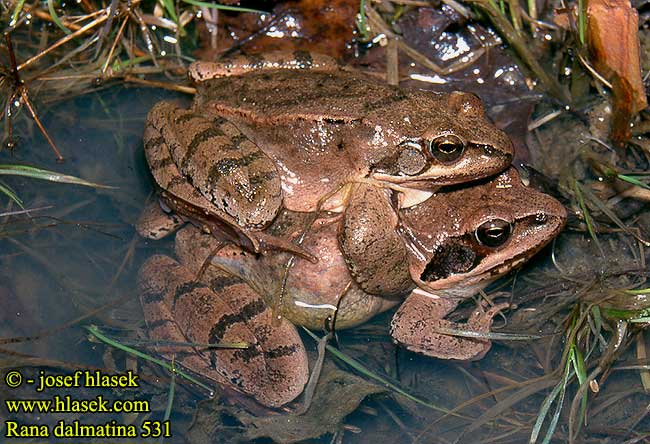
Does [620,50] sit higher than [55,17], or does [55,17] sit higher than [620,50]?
[55,17]

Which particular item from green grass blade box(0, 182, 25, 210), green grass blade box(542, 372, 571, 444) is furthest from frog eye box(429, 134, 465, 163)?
green grass blade box(0, 182, 25, 210)

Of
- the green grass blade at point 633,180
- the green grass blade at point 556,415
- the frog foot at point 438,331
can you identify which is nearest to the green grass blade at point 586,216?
the green grass blade at point 633,180

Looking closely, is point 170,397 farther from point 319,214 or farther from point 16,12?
point 16,12

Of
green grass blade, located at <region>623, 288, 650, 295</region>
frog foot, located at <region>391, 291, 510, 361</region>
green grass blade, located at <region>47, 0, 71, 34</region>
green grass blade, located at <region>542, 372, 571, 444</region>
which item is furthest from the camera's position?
green grass blade, located at <region>47, 0, 71, 34</region>

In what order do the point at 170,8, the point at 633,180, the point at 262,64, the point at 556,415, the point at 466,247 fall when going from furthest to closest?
1. the point at 170,8
2. the point at 262,64
3. the point at 633,180
4. the point at 466,247
5. the point at 556,415

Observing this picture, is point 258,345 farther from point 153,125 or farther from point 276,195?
point 153,125

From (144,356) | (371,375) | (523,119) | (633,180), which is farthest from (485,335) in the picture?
Answer: (144,356)

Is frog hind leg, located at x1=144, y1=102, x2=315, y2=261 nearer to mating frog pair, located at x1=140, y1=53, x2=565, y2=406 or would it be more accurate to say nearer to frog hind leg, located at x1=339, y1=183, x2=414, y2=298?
mating frog pair, located at x1=140, y1=53, x2=565, y2=406
